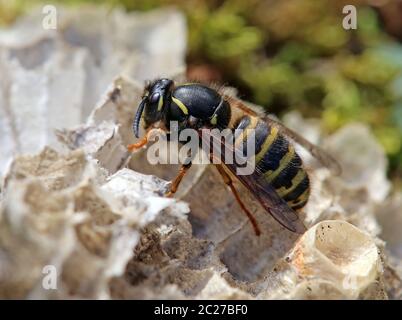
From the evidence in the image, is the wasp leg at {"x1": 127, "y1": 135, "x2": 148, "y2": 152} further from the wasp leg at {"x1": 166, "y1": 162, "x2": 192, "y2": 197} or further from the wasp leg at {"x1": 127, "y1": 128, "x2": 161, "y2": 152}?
the wasp leg at {"x1": 166, "y1": 162, "x2": 192, "y2": 197}

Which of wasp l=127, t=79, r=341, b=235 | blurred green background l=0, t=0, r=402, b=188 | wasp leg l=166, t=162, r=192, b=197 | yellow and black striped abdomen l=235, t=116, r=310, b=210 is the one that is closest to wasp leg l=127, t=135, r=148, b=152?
wasp l=127, t=79, r=341, b=235

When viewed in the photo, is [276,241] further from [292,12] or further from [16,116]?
[292,12]

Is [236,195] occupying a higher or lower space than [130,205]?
lower

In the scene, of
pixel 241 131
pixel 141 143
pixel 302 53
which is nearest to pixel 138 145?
pixel 141 143

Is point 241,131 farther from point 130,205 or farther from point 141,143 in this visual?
point 130,205
